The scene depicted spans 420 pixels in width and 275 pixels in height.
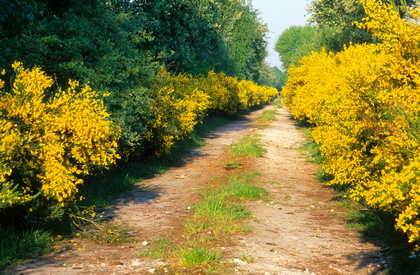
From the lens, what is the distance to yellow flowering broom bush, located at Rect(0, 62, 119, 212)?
6.80 m

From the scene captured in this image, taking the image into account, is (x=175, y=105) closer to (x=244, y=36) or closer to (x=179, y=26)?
(x=179, y=26)

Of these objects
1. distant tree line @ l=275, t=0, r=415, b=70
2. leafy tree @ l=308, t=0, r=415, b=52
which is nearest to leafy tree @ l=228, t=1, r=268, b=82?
distant tree line @ l=275, t=0, r=415, b=70

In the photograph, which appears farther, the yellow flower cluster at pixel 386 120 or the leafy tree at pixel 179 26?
the leafy tree at pixel 179 26

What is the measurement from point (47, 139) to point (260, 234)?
3.98m

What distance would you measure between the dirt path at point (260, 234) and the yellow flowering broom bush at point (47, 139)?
1116 millimetres

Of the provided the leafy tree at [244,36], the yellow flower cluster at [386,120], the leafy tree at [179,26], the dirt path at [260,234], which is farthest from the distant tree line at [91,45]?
the leafy tree at [244,36]

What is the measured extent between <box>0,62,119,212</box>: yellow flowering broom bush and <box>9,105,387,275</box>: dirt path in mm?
1116

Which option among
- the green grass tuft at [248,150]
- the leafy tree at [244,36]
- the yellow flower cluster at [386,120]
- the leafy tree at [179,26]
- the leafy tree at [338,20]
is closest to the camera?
the yellow flower cluster at [386,120]

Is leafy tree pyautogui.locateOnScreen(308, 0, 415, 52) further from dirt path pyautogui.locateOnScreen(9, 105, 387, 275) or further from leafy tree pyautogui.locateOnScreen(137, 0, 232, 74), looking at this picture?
dirt path pyautogui.locateOnScreen(9, 105, 387, 275)

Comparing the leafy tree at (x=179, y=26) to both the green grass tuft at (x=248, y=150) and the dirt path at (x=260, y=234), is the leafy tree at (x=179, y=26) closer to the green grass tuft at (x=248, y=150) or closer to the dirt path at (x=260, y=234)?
the green grass tuft at (x=248, y=150)

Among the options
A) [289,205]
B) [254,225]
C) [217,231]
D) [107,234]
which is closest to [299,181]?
[289,205]

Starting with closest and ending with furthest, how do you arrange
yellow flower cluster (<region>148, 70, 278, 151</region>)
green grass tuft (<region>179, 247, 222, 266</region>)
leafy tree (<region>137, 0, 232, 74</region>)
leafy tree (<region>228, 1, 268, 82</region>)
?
green grass tuft (<region>179, 247, 222, 266</region>) → yellow flower cluster (<region>148, 70, 278, 151</region>) → leafy tree (<region>137, 0, 232, 74</region>) → leafy tree (<region>228, 1, 268, 82</region>)

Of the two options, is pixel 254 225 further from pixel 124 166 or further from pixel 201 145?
pixel 201 145

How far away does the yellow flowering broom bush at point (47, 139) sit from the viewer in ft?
22.3
